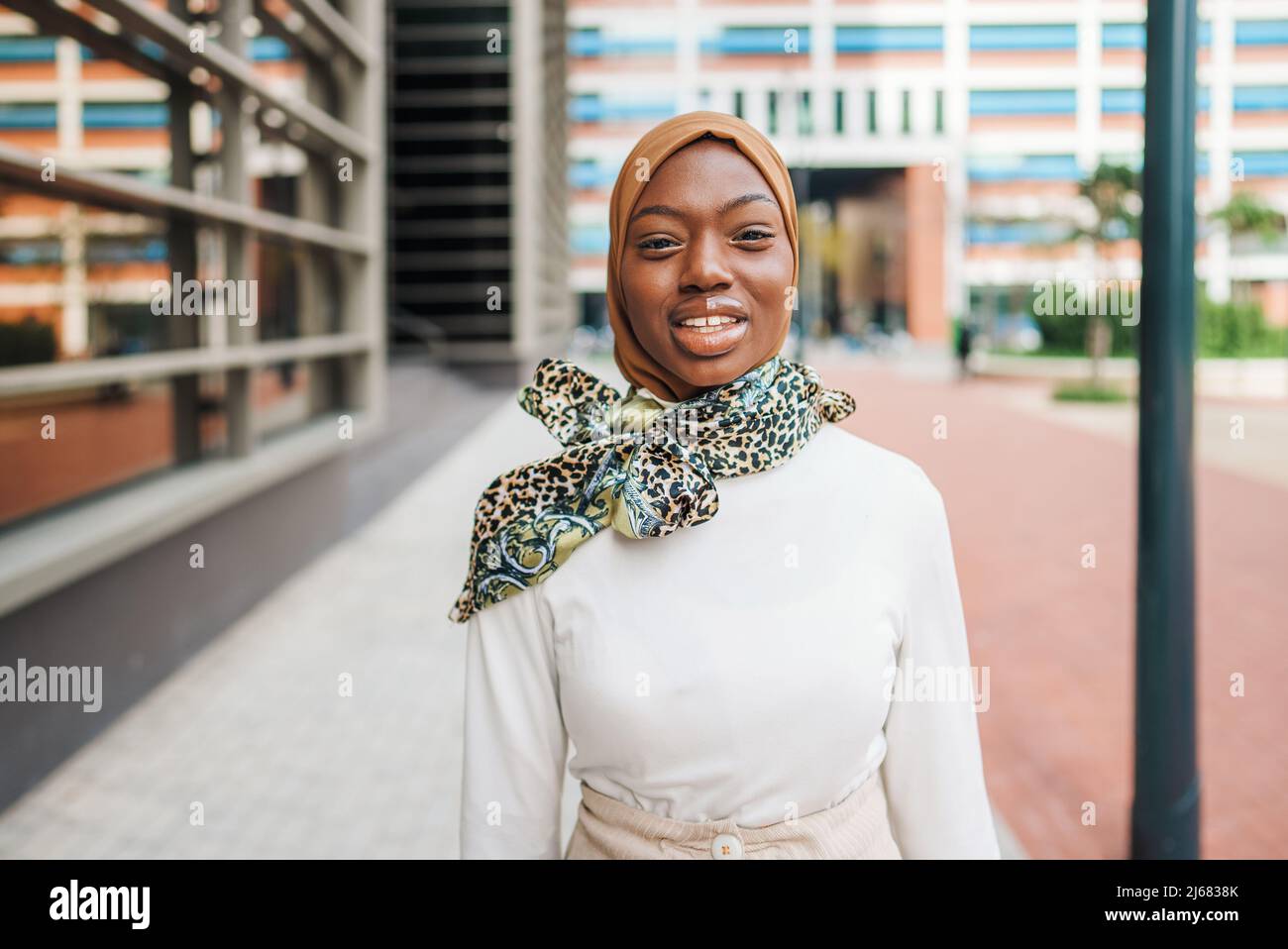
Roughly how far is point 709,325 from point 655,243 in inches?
4.8

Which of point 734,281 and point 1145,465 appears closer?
point 734,281

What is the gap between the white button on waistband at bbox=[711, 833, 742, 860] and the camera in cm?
163

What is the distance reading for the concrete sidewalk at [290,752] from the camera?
Result: 4.23 m

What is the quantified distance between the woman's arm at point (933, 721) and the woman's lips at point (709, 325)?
317 millimetres

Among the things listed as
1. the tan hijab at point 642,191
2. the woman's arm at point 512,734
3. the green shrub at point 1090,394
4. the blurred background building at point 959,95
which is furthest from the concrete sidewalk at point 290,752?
the blurred background building at point 959,95

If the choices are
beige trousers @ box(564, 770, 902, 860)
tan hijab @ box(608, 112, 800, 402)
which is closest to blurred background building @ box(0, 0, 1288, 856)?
tan hijab @ box(608, 112, 800, 402)

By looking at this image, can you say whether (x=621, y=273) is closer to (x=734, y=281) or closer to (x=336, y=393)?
(x=734, y=281)

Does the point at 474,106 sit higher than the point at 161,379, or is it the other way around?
the point at 474,106

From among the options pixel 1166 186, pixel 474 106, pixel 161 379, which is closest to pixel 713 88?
pixel 474 106

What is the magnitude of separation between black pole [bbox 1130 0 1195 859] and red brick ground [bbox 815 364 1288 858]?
26 cm

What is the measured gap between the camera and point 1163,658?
375 centimetres

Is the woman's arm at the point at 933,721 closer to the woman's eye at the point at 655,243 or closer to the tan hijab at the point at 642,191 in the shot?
the tan hijab at the point at 642,191
